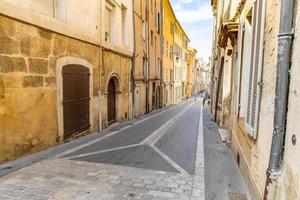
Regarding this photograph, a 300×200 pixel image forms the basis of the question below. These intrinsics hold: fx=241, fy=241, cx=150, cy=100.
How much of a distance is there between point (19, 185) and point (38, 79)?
118 inches

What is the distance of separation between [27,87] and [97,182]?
3.14 m

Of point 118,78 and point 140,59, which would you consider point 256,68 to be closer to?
point 118,78

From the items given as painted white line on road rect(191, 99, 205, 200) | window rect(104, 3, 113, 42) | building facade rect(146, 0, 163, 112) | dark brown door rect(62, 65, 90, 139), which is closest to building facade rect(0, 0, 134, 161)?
dark brown door rect(62, 65, 90, 139)

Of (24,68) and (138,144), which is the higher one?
(24,68)

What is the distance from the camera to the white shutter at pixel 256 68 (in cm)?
366

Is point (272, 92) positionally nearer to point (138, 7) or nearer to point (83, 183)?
point (83, 183)

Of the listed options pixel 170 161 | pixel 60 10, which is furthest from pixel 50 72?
pixel 170 161

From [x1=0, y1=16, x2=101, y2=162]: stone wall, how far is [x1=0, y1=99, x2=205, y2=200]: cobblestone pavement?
930mm

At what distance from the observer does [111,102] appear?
38.6ft

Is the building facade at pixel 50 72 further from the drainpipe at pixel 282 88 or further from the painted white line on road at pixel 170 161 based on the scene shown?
the drainpipe at pixel 282 88

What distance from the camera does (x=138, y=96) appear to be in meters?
15.8

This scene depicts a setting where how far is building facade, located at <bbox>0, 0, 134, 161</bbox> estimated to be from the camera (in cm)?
539

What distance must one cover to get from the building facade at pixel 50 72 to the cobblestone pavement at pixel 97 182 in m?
1.18

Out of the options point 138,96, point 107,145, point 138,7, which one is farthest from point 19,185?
point 138,7
